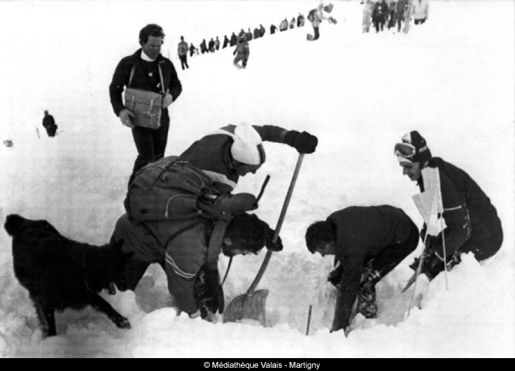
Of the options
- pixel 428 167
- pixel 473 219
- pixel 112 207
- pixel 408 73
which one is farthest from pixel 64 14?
pixel 473 219

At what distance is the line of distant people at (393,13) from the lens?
10.5ft

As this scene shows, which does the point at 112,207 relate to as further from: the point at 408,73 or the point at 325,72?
the point at 408,73

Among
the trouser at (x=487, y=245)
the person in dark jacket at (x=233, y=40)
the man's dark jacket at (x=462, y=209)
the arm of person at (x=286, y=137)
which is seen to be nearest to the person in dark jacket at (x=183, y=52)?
the person in dark jacket at (x=233, y=40)

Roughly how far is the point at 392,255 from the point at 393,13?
4.42ft

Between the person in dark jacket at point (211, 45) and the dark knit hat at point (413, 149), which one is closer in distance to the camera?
the dark knit hat at point (413, 149)

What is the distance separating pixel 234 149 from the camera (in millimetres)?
2803

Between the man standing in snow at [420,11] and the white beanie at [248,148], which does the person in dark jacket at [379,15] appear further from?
the white beanie at [248,148]

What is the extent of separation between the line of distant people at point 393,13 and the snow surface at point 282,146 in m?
0.05

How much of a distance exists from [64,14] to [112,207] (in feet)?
3.45

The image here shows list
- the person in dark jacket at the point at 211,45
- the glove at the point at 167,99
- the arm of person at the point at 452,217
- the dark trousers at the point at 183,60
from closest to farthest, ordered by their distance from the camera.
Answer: the arm of person at the point at 452,217, the glove at the point at 167,99, the dark trousers at the point at 183,60, the person in dark jacket at the point at 211,45

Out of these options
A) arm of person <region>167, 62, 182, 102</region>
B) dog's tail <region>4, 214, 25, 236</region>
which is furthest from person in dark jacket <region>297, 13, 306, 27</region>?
dog's tail <region>4, 214, 25, 236</region>

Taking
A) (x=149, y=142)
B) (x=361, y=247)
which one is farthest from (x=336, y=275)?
(x=149, y=142)

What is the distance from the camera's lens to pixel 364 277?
2.82 meters

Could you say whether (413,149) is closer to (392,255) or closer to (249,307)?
(392,255)
